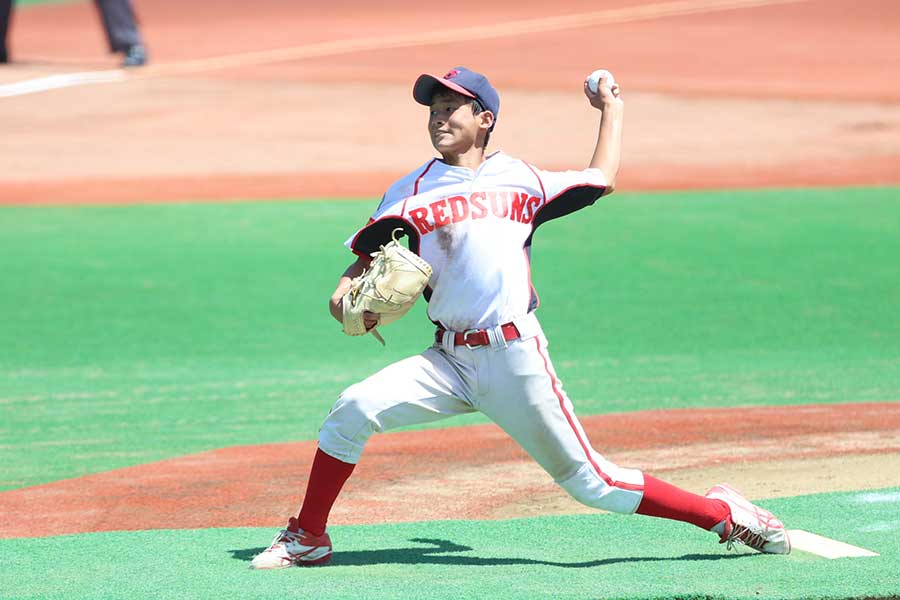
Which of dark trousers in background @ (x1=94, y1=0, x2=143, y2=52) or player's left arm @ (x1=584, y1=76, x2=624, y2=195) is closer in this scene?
player's left arm @ (x1=584, y1=76, x2=624, y2=195)

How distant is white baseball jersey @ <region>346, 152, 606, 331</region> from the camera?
521 cm

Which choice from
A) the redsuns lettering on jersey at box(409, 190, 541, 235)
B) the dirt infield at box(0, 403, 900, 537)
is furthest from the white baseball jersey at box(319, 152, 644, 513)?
the dirt infield at box(0, 403, 900, 537)

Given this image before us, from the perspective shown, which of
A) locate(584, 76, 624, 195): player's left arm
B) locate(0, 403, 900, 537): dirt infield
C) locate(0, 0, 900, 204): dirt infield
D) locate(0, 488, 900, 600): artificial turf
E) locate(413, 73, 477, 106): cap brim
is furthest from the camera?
locate(0, 0, 900, 204): dirt infield

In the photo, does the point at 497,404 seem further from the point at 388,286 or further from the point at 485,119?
the point at 485,119

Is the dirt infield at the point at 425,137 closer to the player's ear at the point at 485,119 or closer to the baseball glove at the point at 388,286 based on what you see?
the baseball glove at the point at 388,286

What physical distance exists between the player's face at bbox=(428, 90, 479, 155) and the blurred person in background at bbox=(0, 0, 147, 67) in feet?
58.7

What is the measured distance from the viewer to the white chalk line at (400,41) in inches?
909

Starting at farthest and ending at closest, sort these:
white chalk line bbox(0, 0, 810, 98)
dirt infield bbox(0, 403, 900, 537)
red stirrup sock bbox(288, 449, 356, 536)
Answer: white chalk line bbox(0, 0, 810, 98) → dirt infield bbox(0, 403, 900, 537) → red stirrup sock bbox(288, 449, 356, 536)

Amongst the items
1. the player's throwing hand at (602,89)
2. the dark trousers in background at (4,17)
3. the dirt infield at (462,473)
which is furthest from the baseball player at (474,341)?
the dark trousers in background at (4,17)

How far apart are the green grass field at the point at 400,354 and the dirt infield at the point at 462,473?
418 millimetres

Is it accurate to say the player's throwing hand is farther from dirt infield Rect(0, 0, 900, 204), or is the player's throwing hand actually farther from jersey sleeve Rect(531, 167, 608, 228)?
dirt infield Rect(0, 0, 900, 204)

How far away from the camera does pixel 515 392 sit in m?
5.22

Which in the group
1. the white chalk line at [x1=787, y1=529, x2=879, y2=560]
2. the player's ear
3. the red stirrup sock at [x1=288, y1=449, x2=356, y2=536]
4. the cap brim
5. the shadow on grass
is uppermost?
the cap brim

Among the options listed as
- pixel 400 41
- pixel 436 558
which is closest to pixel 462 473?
pixel 436 558
